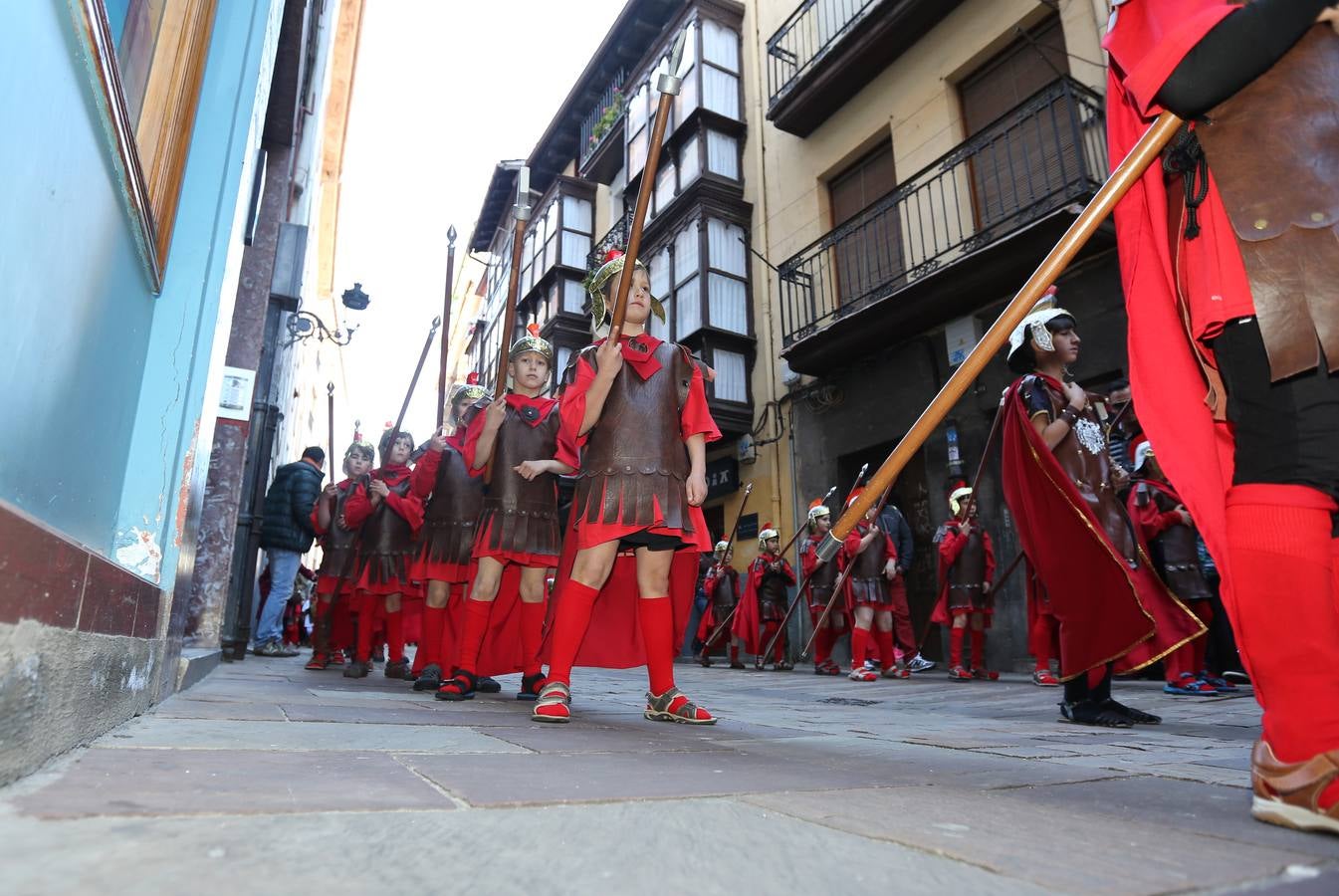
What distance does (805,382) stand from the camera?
40.1ft

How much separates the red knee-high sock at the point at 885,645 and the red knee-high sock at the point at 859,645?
348mm

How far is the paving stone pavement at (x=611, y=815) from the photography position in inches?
34.2

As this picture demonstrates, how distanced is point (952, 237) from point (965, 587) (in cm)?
466

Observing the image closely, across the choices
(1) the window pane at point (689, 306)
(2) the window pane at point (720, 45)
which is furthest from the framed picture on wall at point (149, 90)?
(2) the window pane at point (720, 45)

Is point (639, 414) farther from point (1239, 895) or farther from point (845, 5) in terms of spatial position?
point (845, 5)

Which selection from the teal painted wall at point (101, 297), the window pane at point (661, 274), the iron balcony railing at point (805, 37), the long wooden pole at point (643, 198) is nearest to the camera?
the teal painted wall at point (101, 297)

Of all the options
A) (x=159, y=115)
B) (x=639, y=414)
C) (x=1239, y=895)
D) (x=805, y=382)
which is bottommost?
(x=1239, y=895)

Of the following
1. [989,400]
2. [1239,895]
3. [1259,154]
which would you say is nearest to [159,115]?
[1259,154]

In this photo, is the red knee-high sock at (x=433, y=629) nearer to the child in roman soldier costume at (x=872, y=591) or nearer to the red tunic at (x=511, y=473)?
the red tunic at (x=511, y=473)

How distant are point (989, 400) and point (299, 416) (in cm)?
1895

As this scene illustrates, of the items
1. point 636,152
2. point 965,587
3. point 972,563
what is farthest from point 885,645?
point 636,152

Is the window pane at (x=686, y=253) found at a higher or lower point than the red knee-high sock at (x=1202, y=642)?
higher

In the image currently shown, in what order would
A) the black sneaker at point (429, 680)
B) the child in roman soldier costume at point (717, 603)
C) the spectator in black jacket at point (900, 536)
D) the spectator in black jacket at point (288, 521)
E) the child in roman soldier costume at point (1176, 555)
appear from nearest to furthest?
1. the black sneaker at point (429, 680)
2. the child in roman soldier costume at point (1176, 555)
3. the spectator in black jacket at point (288, 521)
4. the spectator in black jacket at point (900, 536)
5. the child in roman soldier costume at point (717, 603)

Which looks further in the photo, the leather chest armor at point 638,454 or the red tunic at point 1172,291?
the leather chest armor at point 638,454
